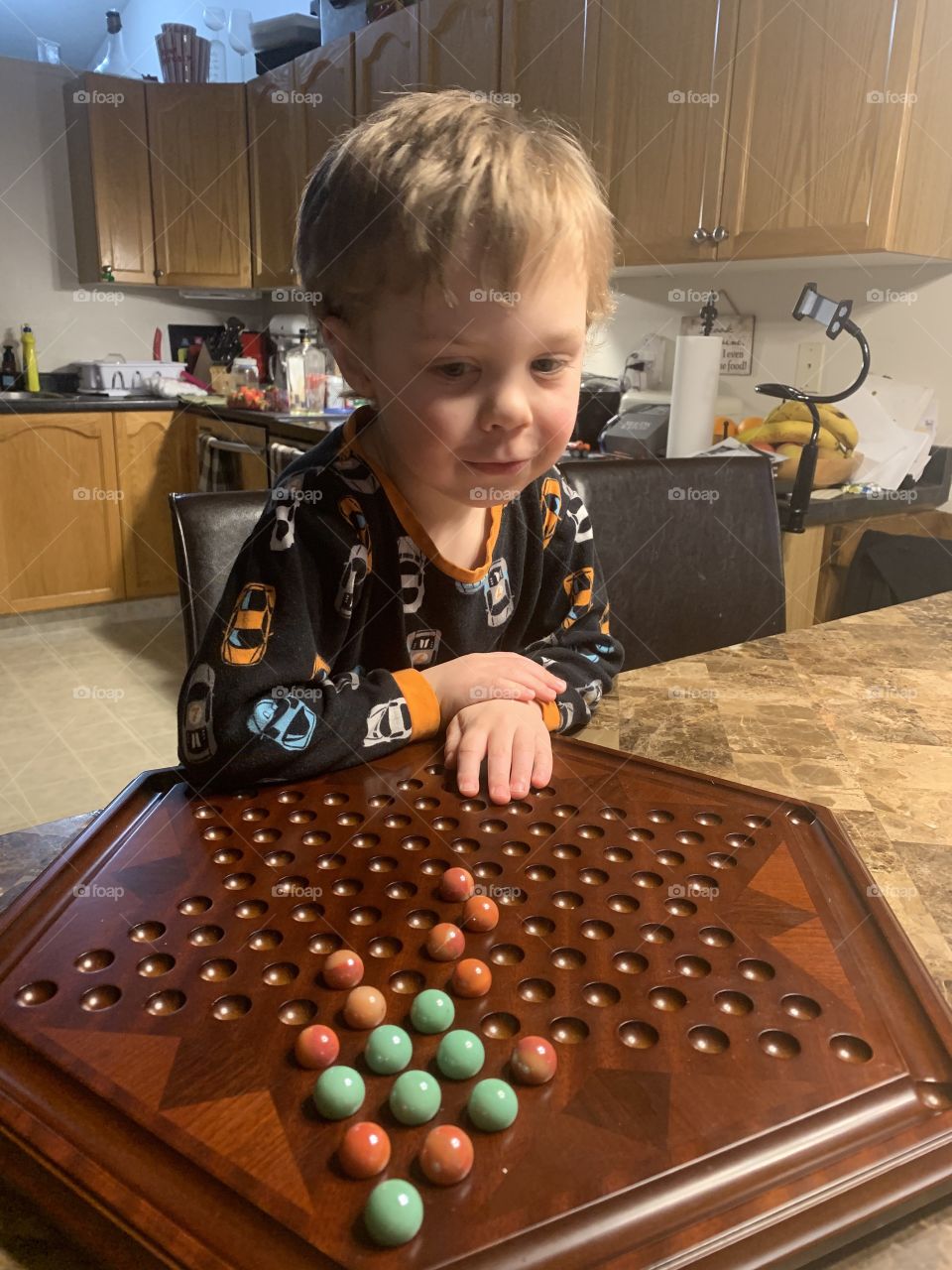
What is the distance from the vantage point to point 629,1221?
11.8 inches

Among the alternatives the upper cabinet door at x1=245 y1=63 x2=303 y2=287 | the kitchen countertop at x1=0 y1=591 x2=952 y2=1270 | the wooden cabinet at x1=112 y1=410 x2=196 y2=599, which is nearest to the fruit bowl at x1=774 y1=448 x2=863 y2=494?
the kitchen countertop at x1=0 y1=591 x2=952 y2=1270

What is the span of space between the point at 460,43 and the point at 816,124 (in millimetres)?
1204

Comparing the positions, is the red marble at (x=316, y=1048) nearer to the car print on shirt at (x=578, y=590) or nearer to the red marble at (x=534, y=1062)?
the red marble at (x=534, y=1062)

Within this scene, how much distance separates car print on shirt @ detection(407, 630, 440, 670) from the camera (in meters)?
0.92

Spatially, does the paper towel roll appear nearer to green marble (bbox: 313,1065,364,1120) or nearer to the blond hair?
the blond hair

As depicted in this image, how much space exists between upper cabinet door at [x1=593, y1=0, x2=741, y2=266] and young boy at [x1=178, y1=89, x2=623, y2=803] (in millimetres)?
1559

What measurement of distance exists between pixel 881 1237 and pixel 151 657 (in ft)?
10.3

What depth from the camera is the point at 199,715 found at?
0.67 meters

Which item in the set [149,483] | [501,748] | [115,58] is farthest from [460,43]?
[501,748]

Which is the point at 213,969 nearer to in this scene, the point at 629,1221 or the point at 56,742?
the point at 629,1221

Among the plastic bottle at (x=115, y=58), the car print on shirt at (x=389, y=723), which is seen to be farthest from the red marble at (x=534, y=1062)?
the plastic bottle at (x=115, y=58)

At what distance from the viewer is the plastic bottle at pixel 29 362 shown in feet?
12.0

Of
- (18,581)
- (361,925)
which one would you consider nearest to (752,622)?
(361,925)

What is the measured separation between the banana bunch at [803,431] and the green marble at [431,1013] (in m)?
1.81
